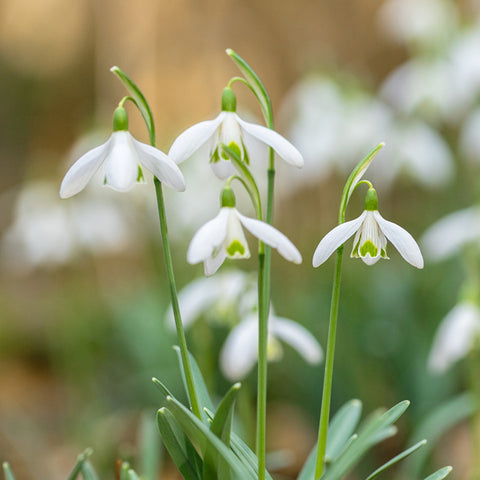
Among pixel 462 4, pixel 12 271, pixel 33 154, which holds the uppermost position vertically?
pixel 462 4

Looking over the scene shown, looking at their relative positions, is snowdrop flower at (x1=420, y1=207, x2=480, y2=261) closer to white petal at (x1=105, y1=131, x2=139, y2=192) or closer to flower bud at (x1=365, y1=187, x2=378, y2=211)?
flower bud at (x1=365, y1=187, x2=378, y2=211)

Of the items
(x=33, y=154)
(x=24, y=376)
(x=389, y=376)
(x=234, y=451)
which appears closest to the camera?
(x=234, y=451)

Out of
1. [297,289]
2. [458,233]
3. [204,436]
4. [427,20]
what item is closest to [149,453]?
[204,436]

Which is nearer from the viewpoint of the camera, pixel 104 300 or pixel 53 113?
pixel 104 300

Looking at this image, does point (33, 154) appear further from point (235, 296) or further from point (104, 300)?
point (235, 296)

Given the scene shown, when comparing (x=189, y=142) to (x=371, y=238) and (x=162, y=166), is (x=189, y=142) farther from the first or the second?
(x=371, y=238)

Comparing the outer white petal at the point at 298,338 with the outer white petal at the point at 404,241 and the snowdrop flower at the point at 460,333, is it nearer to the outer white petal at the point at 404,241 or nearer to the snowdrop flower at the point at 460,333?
the snowdrop flower at the point at 460,333

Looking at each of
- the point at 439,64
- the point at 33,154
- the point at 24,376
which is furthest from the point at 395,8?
the point at 33,154
